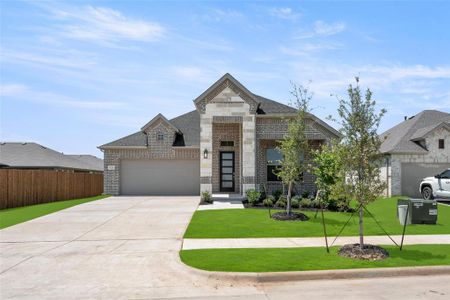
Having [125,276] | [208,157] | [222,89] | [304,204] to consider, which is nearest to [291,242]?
[125,276]

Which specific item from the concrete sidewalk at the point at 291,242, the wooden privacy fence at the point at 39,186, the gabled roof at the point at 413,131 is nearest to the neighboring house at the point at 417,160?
the gabled roof at the point at 413,131

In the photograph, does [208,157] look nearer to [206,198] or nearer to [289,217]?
[206,198]

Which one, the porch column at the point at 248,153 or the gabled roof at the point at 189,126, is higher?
the gabled roof at the point at 189,126

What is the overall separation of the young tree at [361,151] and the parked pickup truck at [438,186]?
14.3 meters

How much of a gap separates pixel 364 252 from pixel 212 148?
15.0 meters

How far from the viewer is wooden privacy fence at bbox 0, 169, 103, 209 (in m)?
21.6

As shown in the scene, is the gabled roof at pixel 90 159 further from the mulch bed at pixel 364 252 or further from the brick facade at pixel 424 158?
the mulch bed at pixel 364 252

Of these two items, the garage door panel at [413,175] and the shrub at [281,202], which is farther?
the garage door panel at [413,175]

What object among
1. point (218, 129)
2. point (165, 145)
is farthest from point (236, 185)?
point (165, 145)

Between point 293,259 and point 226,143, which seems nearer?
point 293,259

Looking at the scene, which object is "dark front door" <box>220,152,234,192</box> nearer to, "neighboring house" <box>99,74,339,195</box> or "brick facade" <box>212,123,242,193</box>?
"neighboring house" <box>99,74,339,195</box>

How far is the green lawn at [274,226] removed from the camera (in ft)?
41.0

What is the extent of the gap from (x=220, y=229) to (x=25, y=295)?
6.99m

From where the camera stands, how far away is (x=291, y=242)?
36.6ft
